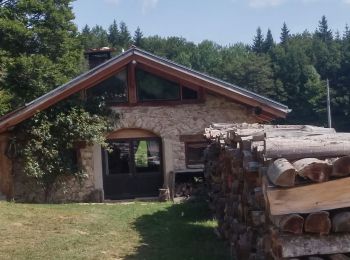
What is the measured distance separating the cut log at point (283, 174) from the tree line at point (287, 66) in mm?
48620

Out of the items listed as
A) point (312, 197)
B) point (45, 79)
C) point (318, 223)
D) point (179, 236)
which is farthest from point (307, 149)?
A: point (45, 79)

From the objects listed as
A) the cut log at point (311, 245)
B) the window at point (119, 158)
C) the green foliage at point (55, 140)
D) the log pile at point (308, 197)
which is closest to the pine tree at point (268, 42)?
the window at point (119, 158)

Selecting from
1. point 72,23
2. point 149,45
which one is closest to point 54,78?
point 72,23

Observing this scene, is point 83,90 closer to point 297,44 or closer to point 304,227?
point 304,227

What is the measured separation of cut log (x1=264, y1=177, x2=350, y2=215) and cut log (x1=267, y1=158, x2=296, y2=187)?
7 centimetres

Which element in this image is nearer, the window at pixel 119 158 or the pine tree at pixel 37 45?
the window at pixel 119 158

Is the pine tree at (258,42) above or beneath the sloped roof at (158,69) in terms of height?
above

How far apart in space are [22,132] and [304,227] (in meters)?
14.2

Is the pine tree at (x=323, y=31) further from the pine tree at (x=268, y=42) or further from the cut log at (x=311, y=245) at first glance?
the cut log at (x=311, y=245)

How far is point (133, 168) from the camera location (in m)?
19.0

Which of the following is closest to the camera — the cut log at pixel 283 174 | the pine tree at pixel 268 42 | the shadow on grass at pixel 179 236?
the cut log at pixel 283 174

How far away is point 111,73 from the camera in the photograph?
61.0 feet

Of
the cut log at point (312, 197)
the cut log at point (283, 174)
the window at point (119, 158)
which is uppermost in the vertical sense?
the window at point (119, 158)

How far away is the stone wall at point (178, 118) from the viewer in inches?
732
